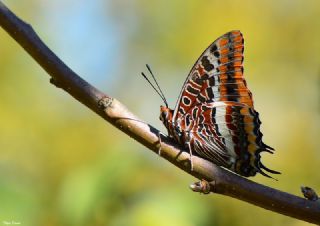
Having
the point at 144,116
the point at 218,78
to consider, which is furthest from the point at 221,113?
the point at 144,116

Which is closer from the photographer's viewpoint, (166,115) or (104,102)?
(104,102)

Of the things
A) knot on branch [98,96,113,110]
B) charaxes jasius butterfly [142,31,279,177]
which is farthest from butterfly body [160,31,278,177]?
knot on branch [98,96,113,110]

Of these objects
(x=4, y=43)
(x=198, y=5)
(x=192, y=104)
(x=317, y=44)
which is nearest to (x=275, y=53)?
(x=317, y=44)

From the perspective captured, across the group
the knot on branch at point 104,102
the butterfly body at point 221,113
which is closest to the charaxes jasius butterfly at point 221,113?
the butterfly body at point 221,113

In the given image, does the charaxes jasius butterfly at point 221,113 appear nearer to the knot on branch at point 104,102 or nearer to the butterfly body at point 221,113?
the butterfly body at point 221,113

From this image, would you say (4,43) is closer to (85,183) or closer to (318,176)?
(318,176)

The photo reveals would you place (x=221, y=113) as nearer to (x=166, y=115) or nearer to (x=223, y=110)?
(x=223, y=110)
